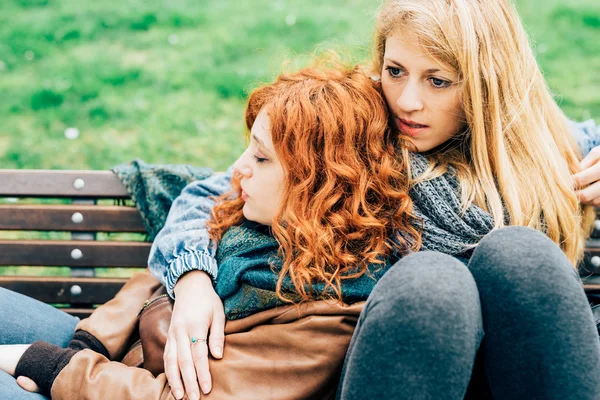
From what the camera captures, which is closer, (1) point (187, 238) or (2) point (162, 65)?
(1) point (187, 238)

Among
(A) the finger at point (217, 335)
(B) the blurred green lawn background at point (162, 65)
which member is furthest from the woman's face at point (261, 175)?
(B) the blurred green lawn background at point (162, 65)

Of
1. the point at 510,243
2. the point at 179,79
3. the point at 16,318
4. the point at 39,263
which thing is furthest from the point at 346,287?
the point at 179,79

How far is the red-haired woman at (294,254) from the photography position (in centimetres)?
185

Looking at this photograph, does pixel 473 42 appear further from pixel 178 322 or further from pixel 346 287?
pixel 178 322

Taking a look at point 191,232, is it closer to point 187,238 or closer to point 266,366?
point 187,238

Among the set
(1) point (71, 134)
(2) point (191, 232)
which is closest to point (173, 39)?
(1) point (71, 134)

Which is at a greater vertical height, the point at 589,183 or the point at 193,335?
the point at 589,183

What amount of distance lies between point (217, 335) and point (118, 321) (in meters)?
0.48

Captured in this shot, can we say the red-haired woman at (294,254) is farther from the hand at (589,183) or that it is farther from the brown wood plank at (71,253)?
the hand at (589,183)

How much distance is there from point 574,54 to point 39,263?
13.0 feet

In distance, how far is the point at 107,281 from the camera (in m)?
2.65

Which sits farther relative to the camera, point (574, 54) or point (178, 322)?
point (574, 54)

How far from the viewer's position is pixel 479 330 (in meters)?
1.62

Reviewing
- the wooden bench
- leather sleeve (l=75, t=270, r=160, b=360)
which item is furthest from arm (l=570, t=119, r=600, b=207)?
leather sleeve (l=75, t=270, r=160, b=360)
